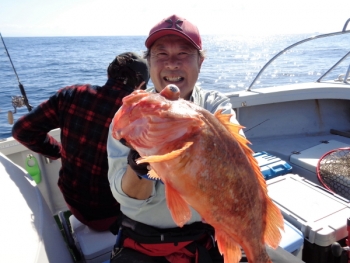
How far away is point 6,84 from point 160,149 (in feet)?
55.5

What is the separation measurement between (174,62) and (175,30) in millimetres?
231

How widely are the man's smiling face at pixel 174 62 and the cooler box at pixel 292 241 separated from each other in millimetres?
1477

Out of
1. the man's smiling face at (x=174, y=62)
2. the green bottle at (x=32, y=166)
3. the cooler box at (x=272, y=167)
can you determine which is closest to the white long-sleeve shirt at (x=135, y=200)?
the man's smiling face at (x=174, y=62)

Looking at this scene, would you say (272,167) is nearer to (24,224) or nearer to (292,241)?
(292,241)

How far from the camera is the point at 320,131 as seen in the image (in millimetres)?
5840

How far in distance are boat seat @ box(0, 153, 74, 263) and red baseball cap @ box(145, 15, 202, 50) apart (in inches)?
62.3

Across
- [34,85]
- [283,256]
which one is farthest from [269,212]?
[34,85]

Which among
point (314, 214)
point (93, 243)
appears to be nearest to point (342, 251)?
point (314, 214)

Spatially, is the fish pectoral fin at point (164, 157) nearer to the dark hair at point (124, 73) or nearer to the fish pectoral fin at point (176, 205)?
the fish pectoral fin at point (176, 205)

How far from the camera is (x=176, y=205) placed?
1383 mm

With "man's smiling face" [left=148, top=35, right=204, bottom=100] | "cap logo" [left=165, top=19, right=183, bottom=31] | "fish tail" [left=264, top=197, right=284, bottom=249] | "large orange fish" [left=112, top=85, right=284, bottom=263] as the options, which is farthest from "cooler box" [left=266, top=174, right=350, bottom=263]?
"cap logo" [left=165, top=19, right=183, bottom=31]

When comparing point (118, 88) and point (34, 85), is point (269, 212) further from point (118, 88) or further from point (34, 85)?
point (34, 85)

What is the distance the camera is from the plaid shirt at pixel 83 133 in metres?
2.83

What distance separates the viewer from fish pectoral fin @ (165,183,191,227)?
136cm
